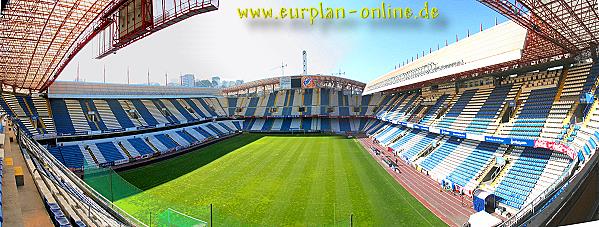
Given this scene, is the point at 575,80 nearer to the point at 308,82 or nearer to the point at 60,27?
the point at 60,27

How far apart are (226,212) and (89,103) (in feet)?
62.5

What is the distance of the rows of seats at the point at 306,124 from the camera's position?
36156 mm

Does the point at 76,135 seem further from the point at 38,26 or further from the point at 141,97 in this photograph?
the point at 38,26

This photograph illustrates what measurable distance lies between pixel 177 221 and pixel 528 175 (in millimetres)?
12104

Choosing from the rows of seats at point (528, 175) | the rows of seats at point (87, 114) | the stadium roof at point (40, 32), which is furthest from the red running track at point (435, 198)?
the rows of seats at point (87, 114)

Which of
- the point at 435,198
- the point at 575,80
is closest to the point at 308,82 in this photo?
the point at 435,198

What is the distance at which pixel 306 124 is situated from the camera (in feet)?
122

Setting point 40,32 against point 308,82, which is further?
point 308,82

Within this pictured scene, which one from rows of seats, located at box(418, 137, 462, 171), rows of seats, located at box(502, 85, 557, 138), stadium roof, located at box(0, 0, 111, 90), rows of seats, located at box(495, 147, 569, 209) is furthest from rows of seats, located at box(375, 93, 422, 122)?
stadium roof, located at box(0, 0, 111, 90)

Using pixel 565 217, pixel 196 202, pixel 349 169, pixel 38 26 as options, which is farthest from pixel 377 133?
pixel 38 26

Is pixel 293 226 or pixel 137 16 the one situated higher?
pixel 137 16

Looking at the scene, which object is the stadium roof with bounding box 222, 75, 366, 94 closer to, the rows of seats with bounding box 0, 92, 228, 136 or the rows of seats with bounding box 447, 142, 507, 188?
the rows of seats with bounding box 0, 92, 228, 136

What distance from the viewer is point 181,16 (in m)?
8.02

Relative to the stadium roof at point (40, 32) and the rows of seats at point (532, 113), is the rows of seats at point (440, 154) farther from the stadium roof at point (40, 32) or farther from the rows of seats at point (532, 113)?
the stadium roof at point (40, 32)
